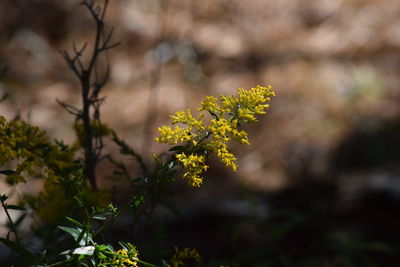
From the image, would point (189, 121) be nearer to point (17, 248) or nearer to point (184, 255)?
point (184, 255)

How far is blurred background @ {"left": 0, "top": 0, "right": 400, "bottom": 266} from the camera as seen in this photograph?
398 cm

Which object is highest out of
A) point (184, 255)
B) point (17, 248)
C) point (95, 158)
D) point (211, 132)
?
point (95, 158)

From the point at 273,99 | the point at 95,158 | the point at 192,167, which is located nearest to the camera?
the point at 192,167

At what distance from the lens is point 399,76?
5.60 m

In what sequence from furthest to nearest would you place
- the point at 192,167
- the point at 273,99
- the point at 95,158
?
the point at 273,99
the point at 95,158
the point at 192,167

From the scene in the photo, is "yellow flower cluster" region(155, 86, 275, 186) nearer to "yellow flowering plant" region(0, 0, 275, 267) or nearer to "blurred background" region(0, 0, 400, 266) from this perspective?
"yellow flowering plant" region(0, 0, 275, 267)

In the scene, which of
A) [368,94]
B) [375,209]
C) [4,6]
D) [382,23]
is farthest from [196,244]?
[4,6]

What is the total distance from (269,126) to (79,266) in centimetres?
413

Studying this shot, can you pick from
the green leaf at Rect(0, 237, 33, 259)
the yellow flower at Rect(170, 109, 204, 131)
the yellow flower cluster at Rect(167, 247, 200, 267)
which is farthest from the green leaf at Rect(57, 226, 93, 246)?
the yellow flower at Rect(170, 109, 204, 131)

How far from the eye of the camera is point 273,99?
5555 millimetres

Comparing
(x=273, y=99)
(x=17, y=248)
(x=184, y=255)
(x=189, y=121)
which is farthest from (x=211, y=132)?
(x=273, y=99)

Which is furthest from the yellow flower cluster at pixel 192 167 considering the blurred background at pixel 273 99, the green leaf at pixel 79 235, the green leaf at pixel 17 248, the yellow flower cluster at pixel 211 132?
the blurred background at pixel 273 99

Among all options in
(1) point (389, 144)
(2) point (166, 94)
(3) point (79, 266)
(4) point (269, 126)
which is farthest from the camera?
(2) point (166, 94)

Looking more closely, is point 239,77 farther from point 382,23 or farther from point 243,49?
point 382,23
